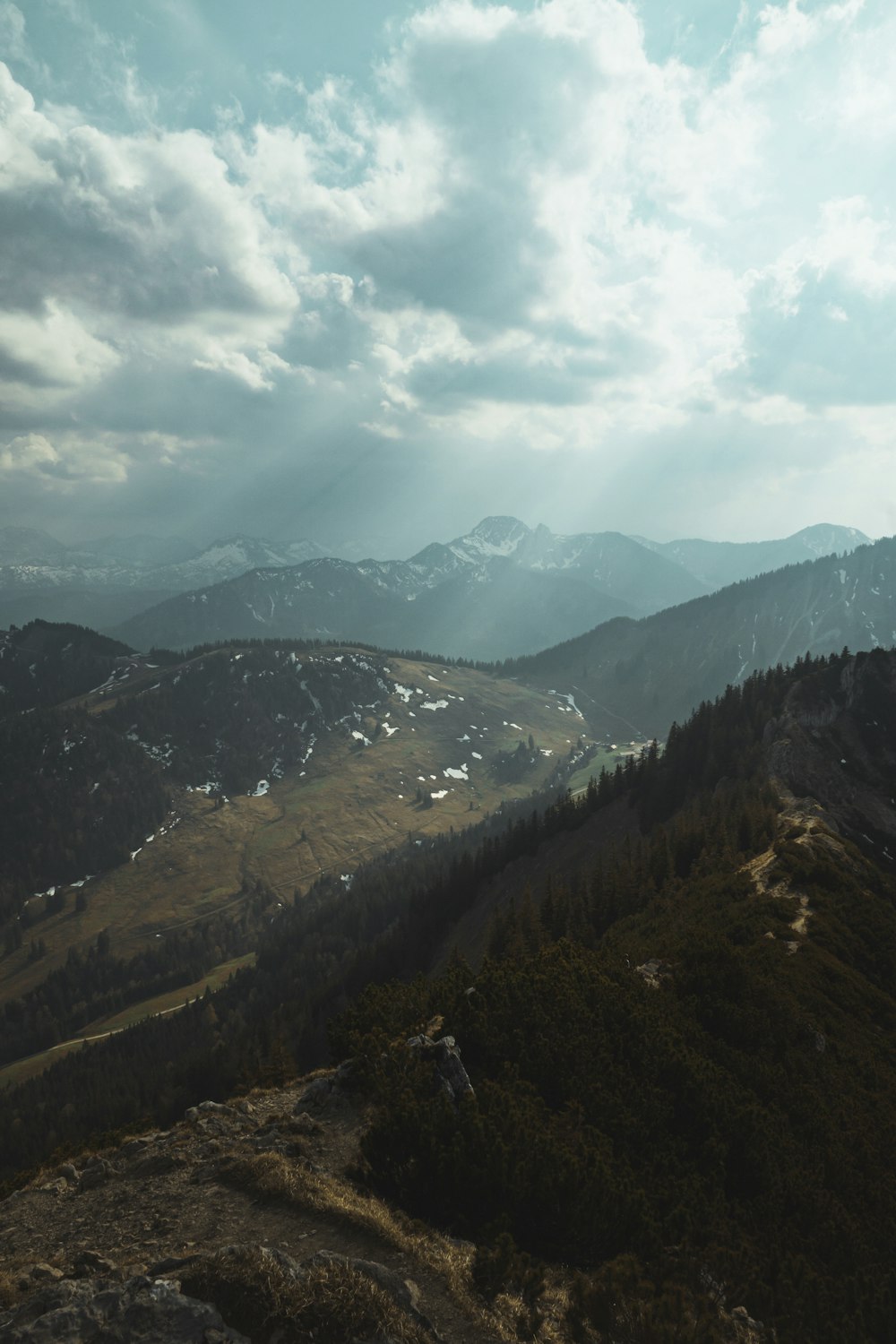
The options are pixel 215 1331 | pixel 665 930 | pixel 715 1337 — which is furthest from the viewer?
pixel 665 930

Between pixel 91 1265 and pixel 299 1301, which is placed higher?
pixel 299 1301

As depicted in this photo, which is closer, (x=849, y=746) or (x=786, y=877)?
(x=786, y=877)

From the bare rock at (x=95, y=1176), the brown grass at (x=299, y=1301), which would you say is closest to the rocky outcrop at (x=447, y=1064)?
the brown grass at (x=299, y=1301)

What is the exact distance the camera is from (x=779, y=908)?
65.4 meters

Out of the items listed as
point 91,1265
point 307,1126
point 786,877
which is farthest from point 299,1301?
point 786,877

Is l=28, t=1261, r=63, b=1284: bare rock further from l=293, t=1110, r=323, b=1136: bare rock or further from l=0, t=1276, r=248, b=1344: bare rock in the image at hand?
l=293, t=1110, r=323, b=1136: bare rock

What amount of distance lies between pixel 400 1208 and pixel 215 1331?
9616 millimetres

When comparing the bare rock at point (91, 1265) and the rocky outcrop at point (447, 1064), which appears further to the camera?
the rocky outcrop at point (447, 1064)

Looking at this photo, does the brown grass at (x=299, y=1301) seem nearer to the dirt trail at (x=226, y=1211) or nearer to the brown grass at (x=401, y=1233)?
the dirt trail at (x=226, y=1211)

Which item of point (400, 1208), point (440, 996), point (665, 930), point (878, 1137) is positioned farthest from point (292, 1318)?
point (665, 930)

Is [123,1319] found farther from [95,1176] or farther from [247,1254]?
[95,1176]

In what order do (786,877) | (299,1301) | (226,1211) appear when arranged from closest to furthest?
1. (299,1301)
2. (226,1211)
3. (786,877)

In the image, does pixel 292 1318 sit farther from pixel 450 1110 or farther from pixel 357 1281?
pixel 450 1110

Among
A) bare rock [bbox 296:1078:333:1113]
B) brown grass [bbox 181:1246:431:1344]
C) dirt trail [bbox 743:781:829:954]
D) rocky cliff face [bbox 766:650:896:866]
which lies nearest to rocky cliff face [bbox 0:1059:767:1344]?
brown grass [bbox 181:1246:431:1344]
